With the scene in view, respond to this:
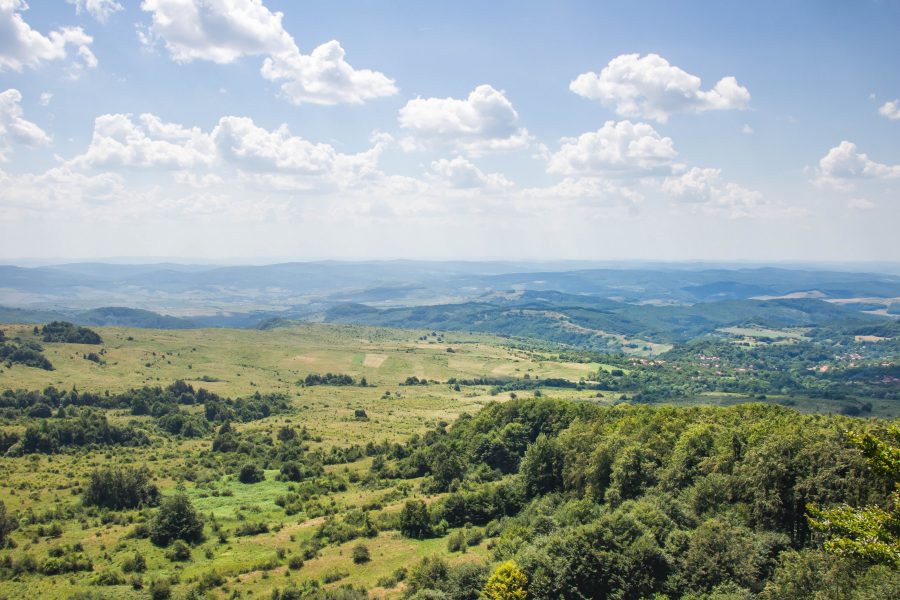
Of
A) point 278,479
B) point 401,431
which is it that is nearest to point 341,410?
point 401,431

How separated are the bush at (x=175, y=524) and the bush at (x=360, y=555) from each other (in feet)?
66.4

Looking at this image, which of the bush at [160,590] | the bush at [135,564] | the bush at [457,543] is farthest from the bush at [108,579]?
the bush at [457,543]

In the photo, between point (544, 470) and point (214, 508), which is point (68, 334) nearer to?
point (214, 508)

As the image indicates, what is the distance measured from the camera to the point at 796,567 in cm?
3247

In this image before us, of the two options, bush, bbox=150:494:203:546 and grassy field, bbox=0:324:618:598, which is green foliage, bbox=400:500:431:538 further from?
bush, bbox=150:494:203:546

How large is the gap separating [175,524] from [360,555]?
23.1 metres

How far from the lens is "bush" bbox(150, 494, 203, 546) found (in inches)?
2447

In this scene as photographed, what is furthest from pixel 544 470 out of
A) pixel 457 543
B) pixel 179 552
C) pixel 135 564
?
pixel 135 564

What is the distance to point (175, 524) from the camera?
63.2 meters

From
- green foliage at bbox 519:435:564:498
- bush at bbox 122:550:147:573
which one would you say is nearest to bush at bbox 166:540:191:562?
bush at bbox 122:550:147:573

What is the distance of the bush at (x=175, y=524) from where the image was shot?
62156 millimetres

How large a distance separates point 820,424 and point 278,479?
254 ft

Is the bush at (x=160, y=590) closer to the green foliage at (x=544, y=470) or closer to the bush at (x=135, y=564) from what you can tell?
the bush at (x=135, y=564)

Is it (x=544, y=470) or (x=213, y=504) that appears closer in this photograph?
(x=544, y=470)
